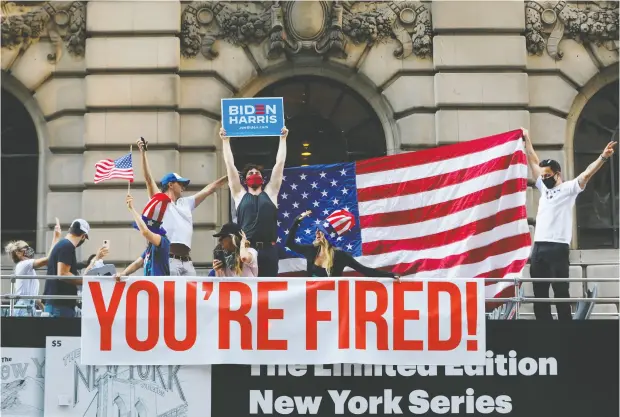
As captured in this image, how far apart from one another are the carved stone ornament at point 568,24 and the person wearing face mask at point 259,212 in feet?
25.7

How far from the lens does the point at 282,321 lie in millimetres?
11672

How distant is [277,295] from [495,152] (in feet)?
12.2

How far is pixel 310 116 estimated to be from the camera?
19.5m

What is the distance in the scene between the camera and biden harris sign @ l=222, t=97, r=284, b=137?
502 inches

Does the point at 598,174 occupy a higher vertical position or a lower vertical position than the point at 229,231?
higher

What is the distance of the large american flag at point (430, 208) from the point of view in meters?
13.4

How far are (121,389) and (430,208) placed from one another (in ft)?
15.4

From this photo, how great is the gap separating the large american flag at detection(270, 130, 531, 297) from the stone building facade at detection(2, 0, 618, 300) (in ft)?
15.5

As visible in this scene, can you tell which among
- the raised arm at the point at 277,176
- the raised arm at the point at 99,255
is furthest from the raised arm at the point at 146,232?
the raised arm at the point at 99,255

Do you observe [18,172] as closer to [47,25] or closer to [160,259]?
[47,25]

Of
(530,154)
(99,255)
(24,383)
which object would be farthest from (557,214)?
(24,383)

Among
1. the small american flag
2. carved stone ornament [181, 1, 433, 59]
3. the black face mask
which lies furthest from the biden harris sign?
carved stone ornament [181, 1, 433, 59]

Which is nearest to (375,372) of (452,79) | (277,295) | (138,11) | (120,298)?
(277,295)

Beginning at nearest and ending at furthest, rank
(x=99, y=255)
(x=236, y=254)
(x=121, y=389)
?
(x=121, y=389)
(x=236, y=254)
(x=99, y=255)
